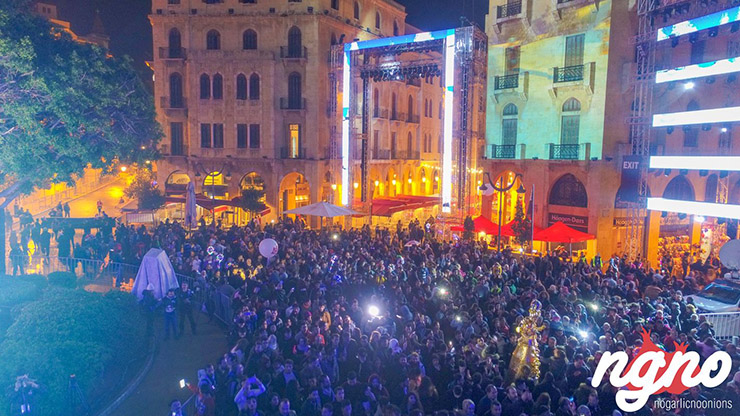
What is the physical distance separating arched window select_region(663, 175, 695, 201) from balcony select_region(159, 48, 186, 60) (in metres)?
29.9

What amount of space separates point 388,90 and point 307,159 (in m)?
11.5

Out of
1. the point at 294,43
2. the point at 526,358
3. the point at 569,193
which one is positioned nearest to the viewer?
the point at 526,358

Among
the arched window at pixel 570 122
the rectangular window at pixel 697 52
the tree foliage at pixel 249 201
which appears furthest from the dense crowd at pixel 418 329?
the rectangular window at pixel 697 52

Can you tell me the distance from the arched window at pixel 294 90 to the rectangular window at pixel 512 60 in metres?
13.8

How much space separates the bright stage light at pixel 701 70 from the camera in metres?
20.7

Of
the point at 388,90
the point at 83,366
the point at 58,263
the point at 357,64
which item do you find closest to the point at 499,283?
the point at 83,366

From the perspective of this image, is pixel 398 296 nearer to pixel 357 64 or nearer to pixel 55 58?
pixel 55 58

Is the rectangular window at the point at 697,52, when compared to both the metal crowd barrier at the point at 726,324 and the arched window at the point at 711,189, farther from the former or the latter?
the metal crowd barrier at the point at 726,324

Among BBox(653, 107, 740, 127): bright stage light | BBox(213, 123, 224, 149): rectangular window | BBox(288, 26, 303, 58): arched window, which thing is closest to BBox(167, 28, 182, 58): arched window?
BBox(213, 123, 224, 149): rectangular window

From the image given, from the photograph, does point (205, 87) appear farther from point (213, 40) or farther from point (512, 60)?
point (512, 60)

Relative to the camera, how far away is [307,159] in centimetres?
3709

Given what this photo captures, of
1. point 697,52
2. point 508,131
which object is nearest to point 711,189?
point 697,52

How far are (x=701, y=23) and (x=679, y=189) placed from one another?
936 centimetres

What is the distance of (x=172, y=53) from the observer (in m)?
37.2
